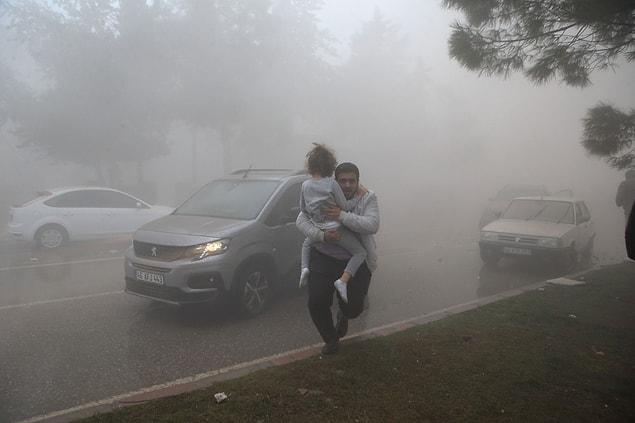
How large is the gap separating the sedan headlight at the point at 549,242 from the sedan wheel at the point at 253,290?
6119mm

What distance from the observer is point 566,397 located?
3912 mm

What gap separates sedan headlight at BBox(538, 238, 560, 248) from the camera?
9711 millimetres

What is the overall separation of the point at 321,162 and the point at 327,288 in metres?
1.14

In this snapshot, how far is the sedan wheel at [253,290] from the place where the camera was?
6.23m

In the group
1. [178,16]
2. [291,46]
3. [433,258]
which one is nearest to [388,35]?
[291,46]

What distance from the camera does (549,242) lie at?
32.0 ft

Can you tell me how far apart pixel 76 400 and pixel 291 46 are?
23.0 m

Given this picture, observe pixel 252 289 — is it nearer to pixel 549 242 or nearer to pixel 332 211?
pixel 332 211

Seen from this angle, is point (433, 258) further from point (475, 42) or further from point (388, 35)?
point (388, 35)

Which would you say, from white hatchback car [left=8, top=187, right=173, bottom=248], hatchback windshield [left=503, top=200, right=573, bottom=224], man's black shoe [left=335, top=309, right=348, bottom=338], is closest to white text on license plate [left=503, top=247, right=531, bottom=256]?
hatchback windshield [left=503, top=200, right=573, bottom=224]

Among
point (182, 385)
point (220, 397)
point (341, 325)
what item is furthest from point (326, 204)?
point (182, 385)

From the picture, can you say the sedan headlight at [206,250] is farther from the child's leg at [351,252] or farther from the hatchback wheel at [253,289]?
the child's leg at [351,252]

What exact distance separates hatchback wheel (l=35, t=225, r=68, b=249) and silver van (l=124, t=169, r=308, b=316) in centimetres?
656

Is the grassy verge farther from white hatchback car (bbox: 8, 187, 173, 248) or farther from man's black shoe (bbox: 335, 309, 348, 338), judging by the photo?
white hatchback car (bbox: 8, 187, 173, 248)
